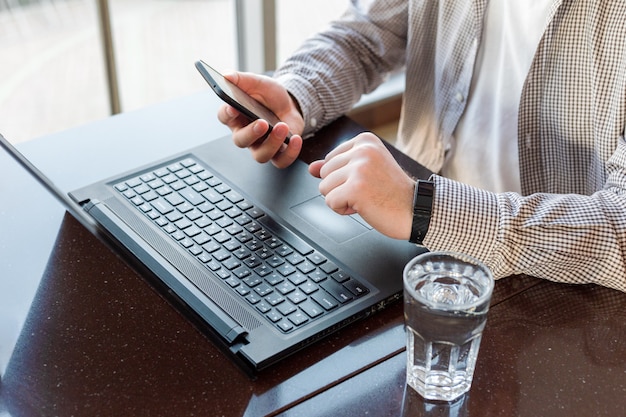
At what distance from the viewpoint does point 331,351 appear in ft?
2.70

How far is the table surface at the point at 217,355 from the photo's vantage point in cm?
76

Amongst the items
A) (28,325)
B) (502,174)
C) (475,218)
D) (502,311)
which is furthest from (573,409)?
(502,174)

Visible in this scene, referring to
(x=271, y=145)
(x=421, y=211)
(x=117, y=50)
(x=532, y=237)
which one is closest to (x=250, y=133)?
(x=271, y=145)

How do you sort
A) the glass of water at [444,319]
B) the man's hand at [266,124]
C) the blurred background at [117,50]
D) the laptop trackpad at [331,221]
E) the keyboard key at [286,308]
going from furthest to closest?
the blurred background at [117,50] → the man's hand at [266,124] → the laptop trackpad at [331,221] → the keyboard key at [286,308] → the glass of water at [444,319]

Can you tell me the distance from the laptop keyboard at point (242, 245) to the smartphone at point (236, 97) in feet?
0.34

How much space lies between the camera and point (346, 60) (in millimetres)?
1363

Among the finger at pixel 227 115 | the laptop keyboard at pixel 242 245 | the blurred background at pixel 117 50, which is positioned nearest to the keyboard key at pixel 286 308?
the laptop keyboard at pixel 242 245

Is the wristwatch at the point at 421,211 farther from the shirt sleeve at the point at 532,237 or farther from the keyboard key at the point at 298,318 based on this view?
the keyboard key at the point at 298,318

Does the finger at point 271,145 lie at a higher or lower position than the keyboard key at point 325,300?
higher

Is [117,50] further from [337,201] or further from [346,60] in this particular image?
[337,201]

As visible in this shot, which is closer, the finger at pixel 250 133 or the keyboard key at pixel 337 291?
the keyboard key at pixel 337 291

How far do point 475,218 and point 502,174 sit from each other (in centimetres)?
50

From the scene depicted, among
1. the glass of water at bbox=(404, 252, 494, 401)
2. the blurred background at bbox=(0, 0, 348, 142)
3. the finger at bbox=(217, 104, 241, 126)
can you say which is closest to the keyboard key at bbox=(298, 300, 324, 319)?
the glass of water at bbox=(404, 252, 494, 401)

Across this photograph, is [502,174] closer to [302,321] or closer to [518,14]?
[518,14]
